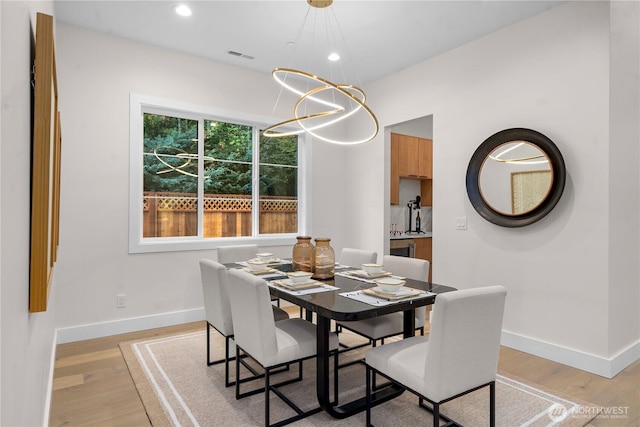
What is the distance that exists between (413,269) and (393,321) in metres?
0.46

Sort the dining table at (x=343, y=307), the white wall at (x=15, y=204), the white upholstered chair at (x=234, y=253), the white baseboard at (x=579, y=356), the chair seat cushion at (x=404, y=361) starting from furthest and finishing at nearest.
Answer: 1. the white upholstered chair at (x=234, y=253)
2. the white baseboard at (x=579, y=356)
3. the dining table at (x=343, y=307)
4. the chair seat cushion at (x=404, y=361)
5. the white wall at (x=15, y=204)

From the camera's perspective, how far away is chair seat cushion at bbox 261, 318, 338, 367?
2027 mm

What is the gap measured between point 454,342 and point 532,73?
8.51 ft

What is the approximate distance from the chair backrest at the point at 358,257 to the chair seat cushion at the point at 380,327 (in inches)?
29.4

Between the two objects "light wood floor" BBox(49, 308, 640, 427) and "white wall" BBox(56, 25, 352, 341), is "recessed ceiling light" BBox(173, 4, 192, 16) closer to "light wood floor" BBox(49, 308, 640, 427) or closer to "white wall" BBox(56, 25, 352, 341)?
"white wall" BBox(56, 25, 352, 341)

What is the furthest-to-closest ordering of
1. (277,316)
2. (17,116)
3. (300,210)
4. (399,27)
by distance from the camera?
(300,210) → (399,27) → (277,316) → (17,116)

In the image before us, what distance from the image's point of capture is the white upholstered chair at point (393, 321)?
252 centimetres

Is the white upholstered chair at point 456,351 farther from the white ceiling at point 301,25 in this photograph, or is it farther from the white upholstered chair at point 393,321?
the white ceiling at point 301,25

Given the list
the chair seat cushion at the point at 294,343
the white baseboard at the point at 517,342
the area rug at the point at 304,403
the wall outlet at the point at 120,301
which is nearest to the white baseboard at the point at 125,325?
the white baseboard at the point at 517,342

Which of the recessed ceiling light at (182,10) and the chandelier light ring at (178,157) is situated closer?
the recessed ceiling light at (182,10)

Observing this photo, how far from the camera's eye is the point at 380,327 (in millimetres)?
2518

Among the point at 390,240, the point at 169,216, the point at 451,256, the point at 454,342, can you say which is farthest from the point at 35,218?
the point at 390,240

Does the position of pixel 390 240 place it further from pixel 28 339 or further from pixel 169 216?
pixel 28 339

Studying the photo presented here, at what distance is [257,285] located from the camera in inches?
75.4
